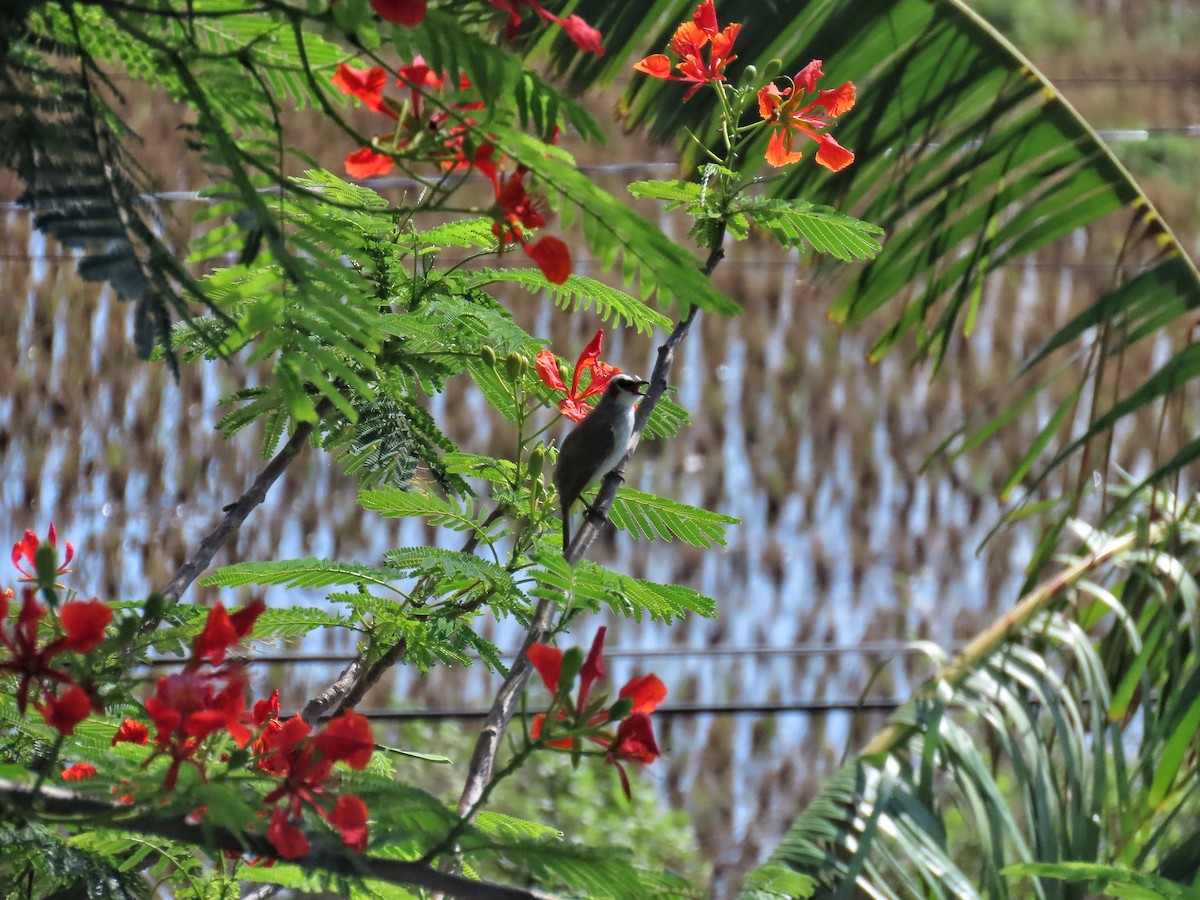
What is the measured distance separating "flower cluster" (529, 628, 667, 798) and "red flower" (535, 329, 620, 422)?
→ 2.35 ft

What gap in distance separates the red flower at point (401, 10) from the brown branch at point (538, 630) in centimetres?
34

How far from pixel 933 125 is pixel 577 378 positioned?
1.84 metres

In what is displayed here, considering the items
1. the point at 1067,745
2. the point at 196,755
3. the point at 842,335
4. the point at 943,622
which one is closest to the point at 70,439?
the point at 842,335

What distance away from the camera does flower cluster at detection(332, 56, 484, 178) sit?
1059 millimetres

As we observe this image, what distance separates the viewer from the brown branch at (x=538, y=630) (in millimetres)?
1203

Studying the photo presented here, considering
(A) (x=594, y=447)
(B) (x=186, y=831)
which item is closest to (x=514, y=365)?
(B) (x=186, y=831)

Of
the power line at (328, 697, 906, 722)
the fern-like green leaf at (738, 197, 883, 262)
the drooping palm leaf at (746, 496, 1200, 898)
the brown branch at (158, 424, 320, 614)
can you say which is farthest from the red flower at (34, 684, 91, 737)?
the power line at (328, 697, 906, 722)

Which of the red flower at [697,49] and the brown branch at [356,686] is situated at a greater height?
the red flower at [697,49]

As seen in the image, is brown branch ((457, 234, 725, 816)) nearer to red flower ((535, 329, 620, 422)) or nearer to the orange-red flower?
red flower ((535, 329, 620, 422))

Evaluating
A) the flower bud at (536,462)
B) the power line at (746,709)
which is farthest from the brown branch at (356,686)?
the power line at (746,709)

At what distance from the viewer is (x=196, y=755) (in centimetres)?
121

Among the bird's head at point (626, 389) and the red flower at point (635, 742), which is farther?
the bird's head at point (626, 389)

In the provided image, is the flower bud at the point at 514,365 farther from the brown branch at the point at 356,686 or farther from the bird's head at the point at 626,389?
the bird's head at the point at 626,389

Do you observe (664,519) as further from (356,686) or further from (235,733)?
(235,733)
